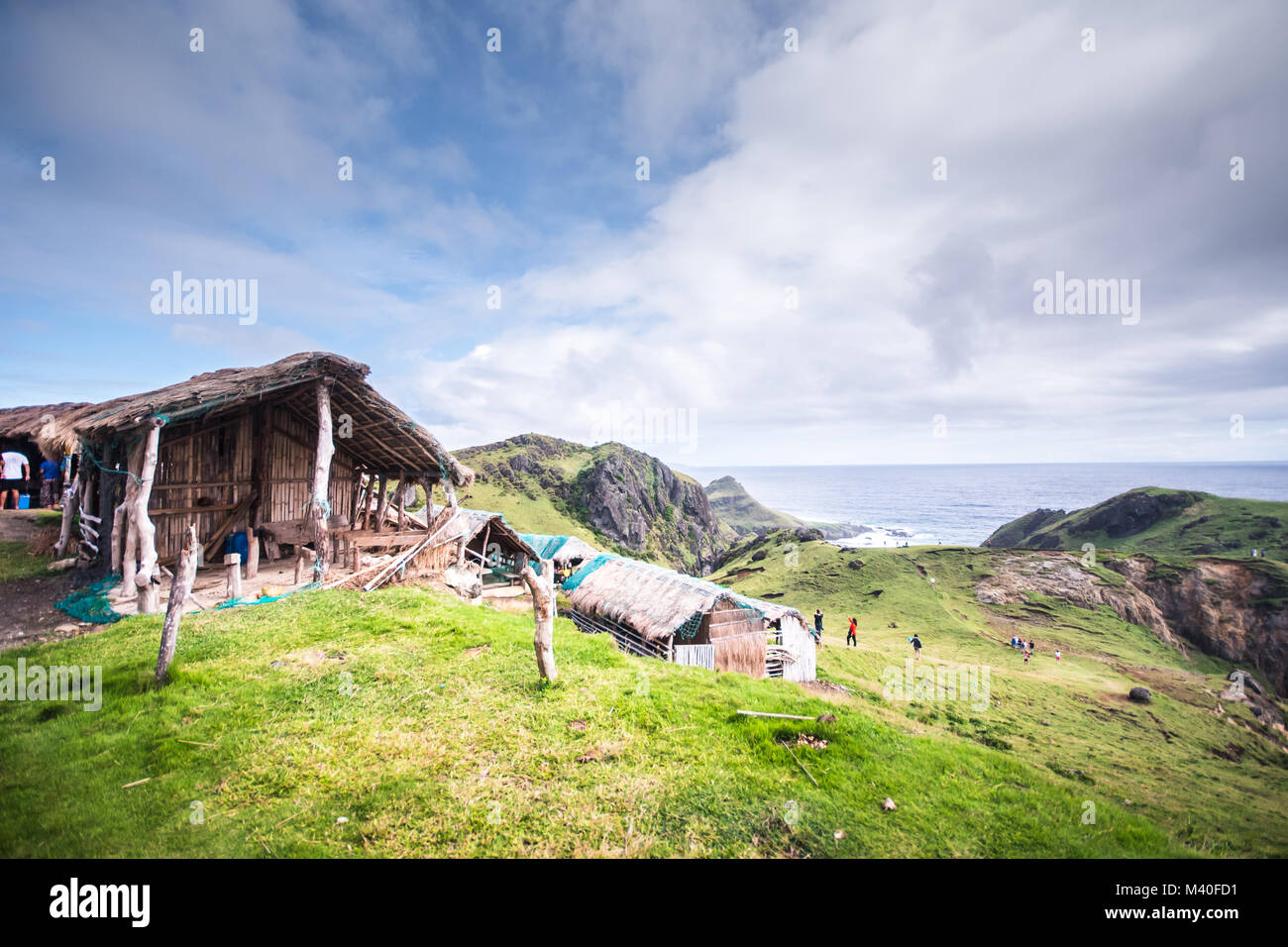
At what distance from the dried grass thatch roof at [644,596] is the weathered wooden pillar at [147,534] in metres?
15.5

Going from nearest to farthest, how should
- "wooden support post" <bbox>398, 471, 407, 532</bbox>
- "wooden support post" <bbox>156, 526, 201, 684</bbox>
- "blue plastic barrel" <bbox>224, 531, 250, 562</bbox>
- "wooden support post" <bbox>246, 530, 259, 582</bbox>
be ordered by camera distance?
"wooden support post" <bbox>156, 526, 201, 684</bbox> < "wooden support post" <bbox>246, 530, 259, 582</bbox> < "blue plastic barrel" <bbox>224, 531, 250, 562</bbox> < "wooden support post" <bbox>398, 471, 407, 532</bbox>

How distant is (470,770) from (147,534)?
11152 mm

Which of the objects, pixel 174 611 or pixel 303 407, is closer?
pixel 174 611

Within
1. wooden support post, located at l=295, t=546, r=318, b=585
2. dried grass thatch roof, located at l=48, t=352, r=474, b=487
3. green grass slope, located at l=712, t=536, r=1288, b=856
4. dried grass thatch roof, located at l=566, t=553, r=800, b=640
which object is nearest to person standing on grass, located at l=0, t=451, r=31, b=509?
dried grass thatch roof, located at l=48, t=352, r=474, b=487

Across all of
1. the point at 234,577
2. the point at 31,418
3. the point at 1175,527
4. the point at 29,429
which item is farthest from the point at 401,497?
the point at 1175,527

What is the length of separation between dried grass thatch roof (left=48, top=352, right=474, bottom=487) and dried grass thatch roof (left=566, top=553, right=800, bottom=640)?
8.95 meters

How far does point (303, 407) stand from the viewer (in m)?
18.3

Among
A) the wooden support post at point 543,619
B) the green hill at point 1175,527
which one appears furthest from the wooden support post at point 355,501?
the green hill at point 1175,527

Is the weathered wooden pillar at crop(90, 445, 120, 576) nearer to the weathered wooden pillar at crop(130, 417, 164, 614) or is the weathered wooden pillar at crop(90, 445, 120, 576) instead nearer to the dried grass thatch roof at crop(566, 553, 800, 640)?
the weathered wooden pillar at crop(130, 417, 164, 614)

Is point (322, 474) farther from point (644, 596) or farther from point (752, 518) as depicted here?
point (752, 518)

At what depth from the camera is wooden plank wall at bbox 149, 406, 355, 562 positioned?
1536cm
